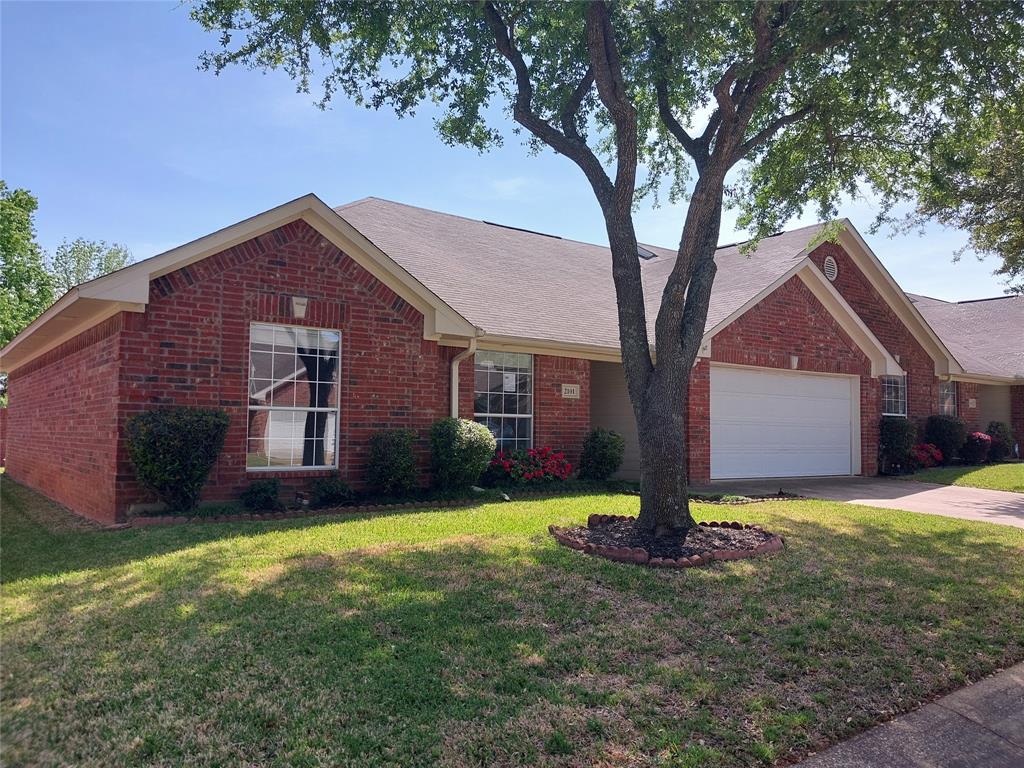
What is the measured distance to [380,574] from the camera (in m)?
6.07

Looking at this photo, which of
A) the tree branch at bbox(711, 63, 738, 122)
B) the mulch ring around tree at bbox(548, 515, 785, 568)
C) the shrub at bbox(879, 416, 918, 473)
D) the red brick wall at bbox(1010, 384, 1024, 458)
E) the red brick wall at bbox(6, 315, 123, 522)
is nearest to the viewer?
the mulch ring around tree at bbox(548, 515, 785, 568)

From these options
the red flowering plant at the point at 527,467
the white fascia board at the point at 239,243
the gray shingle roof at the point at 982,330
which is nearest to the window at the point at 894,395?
the gray shingle roof at the point at 982,330

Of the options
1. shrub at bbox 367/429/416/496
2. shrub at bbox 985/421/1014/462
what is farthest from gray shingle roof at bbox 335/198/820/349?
shrub at bbox 985/421/1014/462

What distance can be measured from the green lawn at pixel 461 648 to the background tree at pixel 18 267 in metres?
24.2

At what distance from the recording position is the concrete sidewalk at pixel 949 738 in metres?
3.56

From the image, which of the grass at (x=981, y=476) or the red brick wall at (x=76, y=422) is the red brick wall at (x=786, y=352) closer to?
the grass at (x=981, y=476)

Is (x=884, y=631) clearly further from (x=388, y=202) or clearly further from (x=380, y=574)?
(x=388, y=202)

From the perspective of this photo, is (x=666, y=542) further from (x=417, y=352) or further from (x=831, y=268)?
(x=831, y=268)

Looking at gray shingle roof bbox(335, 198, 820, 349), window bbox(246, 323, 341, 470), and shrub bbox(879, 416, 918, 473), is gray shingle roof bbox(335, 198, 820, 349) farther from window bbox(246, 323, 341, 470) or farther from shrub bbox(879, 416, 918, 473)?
shrub bbox(879, 416, 918, 473)

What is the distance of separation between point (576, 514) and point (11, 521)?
7741 mm

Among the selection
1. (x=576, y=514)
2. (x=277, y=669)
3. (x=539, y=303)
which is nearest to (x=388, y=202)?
(x=539, y=303)

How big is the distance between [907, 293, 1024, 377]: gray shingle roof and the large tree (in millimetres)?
13213

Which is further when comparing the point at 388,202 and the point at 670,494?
the point at 388,202

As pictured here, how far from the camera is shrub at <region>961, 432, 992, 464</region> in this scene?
20.0 m
